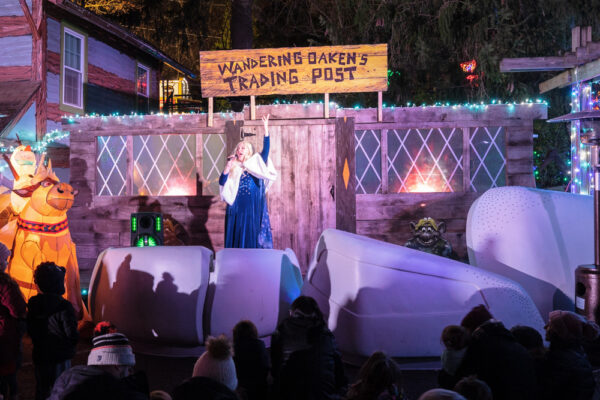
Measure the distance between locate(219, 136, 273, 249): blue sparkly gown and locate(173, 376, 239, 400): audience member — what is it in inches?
199

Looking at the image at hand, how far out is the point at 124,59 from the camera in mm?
14219

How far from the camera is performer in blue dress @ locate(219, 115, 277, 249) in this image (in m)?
7.16

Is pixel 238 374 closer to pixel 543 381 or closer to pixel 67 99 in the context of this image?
pixel 543 381

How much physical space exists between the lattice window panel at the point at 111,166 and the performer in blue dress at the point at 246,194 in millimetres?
3351

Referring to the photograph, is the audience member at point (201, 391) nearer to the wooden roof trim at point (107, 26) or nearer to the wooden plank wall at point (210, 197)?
the wooden plank wall at point (210, 197)

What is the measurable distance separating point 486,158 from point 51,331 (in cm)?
739

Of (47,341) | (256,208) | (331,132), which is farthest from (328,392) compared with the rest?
(331,132)

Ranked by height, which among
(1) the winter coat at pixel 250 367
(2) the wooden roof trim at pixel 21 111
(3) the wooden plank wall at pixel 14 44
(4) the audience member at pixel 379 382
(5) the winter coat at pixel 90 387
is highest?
(3) the wooden plank wall at pixel 14 44

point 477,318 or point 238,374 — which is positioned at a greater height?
point 477,318

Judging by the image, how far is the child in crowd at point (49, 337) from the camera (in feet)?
12.3

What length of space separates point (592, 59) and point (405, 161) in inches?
119

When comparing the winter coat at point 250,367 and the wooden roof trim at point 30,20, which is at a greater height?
the wooden roof trim at point 30,20

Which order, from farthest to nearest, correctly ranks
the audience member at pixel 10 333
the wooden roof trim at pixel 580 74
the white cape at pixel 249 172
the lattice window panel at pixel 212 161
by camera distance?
the lattice window panel at pixel 212 161 < the wooden roof trim at pixel 580 74 < the white cape at pixel 249 172 < the audience member at pixel 10 333

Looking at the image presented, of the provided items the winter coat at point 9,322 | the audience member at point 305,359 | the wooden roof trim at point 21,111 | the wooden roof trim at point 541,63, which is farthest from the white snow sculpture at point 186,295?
the wooden roof trim at point 21,111
